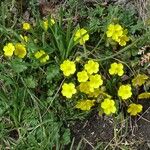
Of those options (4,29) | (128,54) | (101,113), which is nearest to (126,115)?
(101,113)

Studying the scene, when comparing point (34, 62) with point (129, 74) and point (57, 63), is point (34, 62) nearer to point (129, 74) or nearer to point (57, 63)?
point (57, 63)

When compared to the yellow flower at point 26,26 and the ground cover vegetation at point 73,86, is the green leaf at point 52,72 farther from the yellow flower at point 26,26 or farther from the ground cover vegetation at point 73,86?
the yellow flower at point 26,26

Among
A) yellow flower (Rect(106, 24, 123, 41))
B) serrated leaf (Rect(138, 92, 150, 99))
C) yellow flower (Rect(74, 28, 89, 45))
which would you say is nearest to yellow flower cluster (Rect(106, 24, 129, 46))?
yellow flower (Rect(106, 24, 123, 41))

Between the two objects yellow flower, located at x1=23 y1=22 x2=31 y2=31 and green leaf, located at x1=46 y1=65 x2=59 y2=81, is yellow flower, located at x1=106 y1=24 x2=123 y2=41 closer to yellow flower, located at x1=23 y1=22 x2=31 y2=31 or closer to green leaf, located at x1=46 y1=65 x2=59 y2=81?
green leaf, located at x1=46 y1=65 x2=59 y2=81

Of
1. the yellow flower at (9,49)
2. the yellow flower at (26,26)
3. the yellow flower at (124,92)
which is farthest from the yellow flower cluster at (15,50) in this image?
the yellow flower at (124,92)

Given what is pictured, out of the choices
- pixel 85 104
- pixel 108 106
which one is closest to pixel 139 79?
pixel 108 106

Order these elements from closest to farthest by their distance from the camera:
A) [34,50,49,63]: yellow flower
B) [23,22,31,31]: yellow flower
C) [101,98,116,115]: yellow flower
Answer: [101,98,116,115]: yellow flower, [34,50,49,63]: yellow flower, [23,22,31,31]: yellow flower
